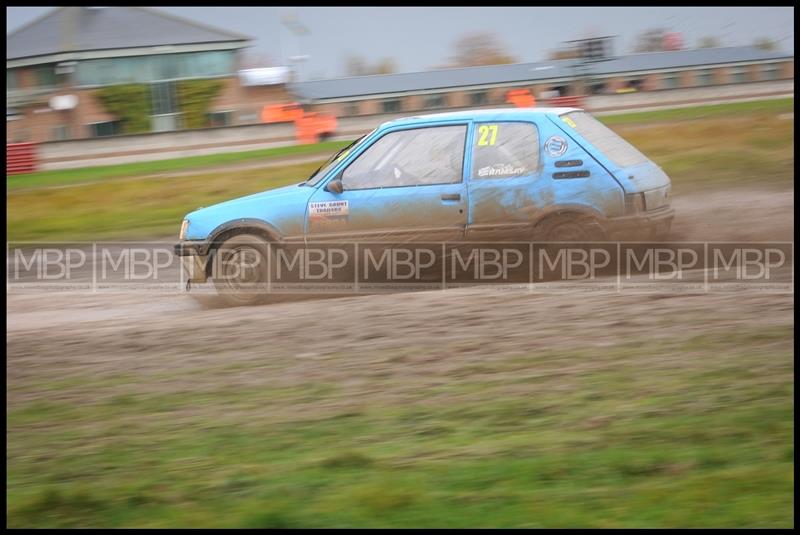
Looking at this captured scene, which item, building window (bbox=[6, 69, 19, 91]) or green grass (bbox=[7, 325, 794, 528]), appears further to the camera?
building window (bbox=[6, 69, 19, 91])

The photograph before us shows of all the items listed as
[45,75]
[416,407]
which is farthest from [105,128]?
[416,407]

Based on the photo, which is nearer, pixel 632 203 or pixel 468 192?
pixel 632 203

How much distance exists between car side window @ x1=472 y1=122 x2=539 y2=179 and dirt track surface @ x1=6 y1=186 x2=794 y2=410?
1064 millimetres

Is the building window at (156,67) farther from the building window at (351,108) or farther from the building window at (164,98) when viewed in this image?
the building window at (351,108)

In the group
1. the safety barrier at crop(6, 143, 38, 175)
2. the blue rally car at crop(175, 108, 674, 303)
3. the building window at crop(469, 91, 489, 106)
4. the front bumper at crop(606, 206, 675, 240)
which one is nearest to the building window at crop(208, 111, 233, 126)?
the building window at crop(469, 91, 489, 106)

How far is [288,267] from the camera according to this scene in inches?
313

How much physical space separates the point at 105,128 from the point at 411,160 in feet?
110

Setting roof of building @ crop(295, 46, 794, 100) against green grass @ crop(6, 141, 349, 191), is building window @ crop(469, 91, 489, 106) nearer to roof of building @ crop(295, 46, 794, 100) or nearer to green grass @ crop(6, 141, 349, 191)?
roof of building @ crop(295, 46, 794, 100)

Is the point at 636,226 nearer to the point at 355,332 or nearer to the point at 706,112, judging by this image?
the point at 355,332

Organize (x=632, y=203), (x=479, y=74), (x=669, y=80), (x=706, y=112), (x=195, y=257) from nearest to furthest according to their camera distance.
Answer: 1. (x=632, y=203)
2. (x=195, y=257)
3. (x=706, y=112)
4. (x=479, y=74)
5. (x=669, y=80)

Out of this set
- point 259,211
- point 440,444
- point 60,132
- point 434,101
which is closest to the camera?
point 440,444

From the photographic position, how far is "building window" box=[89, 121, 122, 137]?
125 feet

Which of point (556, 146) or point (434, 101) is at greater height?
point (434, 101)

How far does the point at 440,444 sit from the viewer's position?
4582 mm
